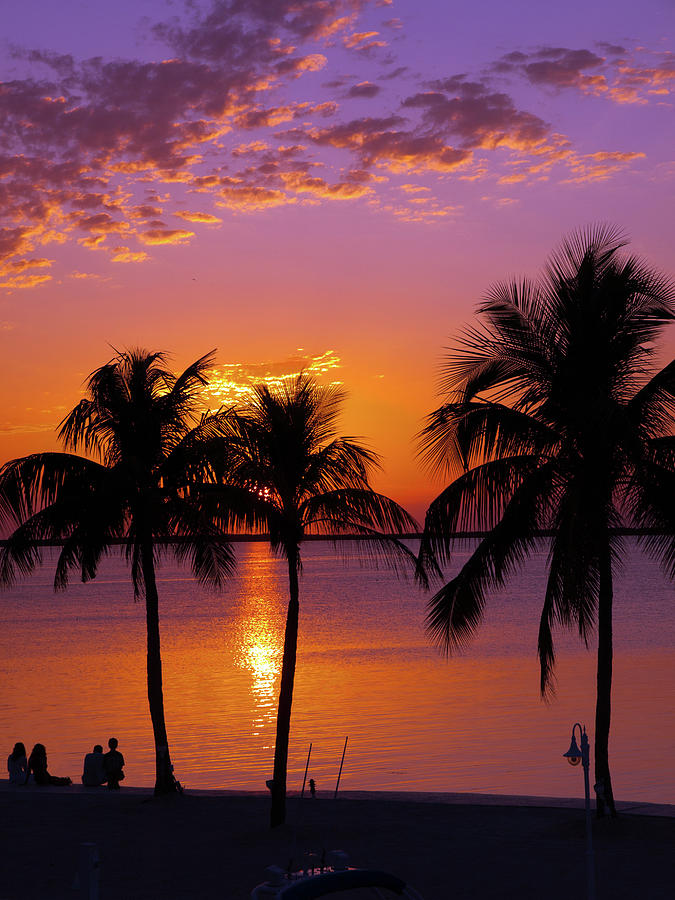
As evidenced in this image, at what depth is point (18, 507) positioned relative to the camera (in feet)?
63.8

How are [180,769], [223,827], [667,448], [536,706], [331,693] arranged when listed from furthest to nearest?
[331,693] < [536,706] < [180,769] < [223,827] < [667,448]

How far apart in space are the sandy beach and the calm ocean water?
30.7 ft

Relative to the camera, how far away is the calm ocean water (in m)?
31.3

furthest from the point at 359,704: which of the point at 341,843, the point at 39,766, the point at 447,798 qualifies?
the point at 341,843

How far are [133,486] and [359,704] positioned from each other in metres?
26.8

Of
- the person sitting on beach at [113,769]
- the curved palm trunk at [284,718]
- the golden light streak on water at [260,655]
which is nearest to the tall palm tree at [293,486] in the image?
the curved palm trunk at [284,718]

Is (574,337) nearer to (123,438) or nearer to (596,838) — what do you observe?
(596,838)

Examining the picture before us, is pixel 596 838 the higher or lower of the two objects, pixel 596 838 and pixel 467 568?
the lower

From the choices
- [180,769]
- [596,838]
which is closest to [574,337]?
[596,838]

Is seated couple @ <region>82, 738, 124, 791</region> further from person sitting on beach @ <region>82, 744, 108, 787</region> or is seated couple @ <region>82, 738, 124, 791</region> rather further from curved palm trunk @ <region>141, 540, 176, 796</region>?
curved palm trunk @ <region>141, 540, 176, 796</region>

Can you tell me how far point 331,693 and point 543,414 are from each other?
33.8 meters

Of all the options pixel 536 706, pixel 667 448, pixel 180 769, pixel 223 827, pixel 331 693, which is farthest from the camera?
pixel 331 693

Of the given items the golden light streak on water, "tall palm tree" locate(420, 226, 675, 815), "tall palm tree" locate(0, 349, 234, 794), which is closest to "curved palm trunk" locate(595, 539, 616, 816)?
"tall palm tree" locate(420, 226, 675, 815)

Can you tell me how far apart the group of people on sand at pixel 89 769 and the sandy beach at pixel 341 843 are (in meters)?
2.67
